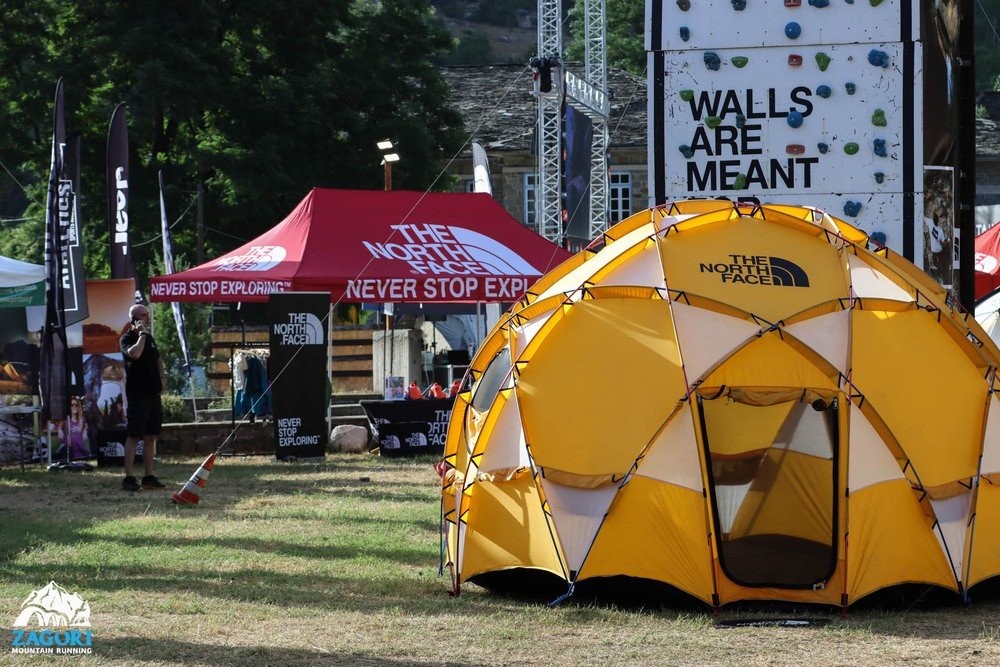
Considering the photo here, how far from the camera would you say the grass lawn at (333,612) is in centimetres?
645

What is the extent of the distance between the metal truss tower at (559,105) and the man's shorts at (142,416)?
12.9 m

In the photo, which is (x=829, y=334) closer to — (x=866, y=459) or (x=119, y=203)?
(x=866, y=459)

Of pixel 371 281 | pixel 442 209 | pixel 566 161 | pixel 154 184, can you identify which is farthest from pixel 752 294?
pixel 154 184

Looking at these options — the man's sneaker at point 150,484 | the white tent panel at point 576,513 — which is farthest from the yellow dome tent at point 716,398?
the man's sneaker at point 150,484

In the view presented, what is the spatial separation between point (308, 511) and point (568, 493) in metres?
4.66

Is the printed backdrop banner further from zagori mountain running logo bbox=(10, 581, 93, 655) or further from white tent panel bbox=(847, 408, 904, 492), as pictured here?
white tent panel bbox=(847, 408, 904, 492)

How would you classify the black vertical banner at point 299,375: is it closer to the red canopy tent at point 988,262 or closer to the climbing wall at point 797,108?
the climbing wall at point 797,108

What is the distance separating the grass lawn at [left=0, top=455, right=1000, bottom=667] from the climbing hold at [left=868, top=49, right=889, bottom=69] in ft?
12.6

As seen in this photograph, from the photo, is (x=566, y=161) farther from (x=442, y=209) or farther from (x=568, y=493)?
(x=568, y=493)

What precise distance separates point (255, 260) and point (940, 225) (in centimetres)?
930

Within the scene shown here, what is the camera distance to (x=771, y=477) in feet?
29.1

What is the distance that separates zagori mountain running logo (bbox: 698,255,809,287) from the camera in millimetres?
8023

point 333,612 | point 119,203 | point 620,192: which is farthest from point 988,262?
point 620,192

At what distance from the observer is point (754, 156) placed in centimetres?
982
